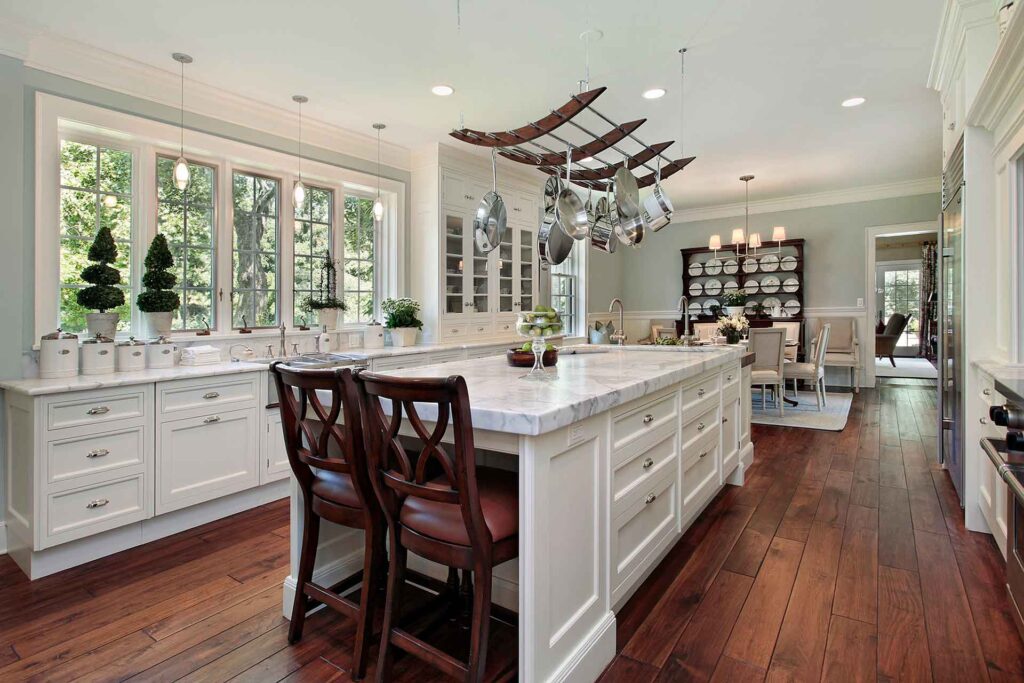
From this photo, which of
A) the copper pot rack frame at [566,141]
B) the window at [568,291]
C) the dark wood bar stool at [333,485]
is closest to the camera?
the dark wood bar stool at [333,485]

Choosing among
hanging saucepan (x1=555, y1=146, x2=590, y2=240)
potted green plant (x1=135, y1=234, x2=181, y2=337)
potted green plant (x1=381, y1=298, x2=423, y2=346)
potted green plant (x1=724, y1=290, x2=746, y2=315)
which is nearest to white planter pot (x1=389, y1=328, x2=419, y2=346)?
potted green plant (x1=381, y1=298, x2=423, y2=346)

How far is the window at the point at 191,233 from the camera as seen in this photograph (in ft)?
11.5

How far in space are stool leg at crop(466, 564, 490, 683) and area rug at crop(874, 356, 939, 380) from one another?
9430 mm

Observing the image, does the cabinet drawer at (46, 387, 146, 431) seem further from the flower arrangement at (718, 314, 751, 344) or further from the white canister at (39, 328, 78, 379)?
the flower arrangement at (718, 314, 751, 344)

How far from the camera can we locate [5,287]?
2705 mm

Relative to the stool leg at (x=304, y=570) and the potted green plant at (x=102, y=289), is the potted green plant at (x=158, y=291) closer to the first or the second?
the potted green plant at (x=102, y=289)

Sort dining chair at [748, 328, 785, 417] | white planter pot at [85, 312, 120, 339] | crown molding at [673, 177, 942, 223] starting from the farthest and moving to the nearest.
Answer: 1. crown molding at [673, 177, 942, 223]
2. dining chair at [748, 328, 785, 417]
3. white planter pot at [85, 312, 120, 339]

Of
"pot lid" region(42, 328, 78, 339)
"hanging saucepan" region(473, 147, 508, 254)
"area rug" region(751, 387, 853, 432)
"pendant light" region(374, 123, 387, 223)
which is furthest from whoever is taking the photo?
"area rug" region(751, 387, 853, 432)

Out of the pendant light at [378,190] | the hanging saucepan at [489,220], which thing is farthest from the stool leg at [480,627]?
the pendant light at [378,190]

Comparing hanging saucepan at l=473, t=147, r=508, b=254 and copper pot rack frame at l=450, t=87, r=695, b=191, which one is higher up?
copper pot rack frame at l=450, t=87, r=695, b=191

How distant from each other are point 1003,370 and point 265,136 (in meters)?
4.54

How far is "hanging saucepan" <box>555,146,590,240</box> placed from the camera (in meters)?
2.58

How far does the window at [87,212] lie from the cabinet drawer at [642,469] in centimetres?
312

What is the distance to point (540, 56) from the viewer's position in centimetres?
332
